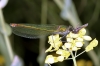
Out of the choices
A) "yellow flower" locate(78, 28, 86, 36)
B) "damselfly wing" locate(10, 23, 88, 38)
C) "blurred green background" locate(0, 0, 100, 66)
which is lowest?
"yellow flower" locate(78, 28, 86, 36)

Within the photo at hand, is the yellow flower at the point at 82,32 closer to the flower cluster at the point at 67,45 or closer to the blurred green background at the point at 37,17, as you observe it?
the flower cluster at the point at 67,45

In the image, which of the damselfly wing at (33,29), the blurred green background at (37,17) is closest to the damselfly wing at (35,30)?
the damselfly wing at (33,29)

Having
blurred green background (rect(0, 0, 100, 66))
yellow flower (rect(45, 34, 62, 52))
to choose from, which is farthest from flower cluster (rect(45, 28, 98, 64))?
blurred green background (rect(0, 0, 100, 66))

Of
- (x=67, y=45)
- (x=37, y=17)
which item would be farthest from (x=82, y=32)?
(x=37, y=17)

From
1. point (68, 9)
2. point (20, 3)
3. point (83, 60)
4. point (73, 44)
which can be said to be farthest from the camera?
point (20, 3)

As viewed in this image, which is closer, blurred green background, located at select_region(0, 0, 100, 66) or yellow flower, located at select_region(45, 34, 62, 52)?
yellow flower, located at select_region(45, 34, 62, 52)

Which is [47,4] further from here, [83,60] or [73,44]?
[73,44]

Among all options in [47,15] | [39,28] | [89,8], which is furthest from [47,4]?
[39,28]

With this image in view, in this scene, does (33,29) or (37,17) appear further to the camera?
(37,17)

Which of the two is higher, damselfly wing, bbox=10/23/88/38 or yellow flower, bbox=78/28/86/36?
damselfly wing, bbox=10/23/88/38

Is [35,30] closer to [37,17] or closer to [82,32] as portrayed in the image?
[82,32]

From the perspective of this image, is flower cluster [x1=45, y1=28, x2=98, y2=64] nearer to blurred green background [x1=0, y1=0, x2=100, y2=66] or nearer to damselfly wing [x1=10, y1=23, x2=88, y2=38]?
damselfly wing [x1=10, y1=23, x2=88, y2=38]
